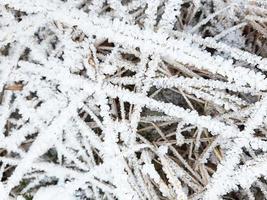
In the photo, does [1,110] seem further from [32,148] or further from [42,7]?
[42,7]

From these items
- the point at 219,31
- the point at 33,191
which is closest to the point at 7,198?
the point at 33,191

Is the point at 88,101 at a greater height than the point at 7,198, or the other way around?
the point at 88,101

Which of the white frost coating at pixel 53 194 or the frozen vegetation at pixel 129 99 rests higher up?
the frozen vegetation at pixel 129 99

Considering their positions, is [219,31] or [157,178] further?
[219,31]

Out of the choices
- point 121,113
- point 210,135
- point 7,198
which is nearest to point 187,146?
point 210,135

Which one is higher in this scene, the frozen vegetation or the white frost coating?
the frozen vegetation

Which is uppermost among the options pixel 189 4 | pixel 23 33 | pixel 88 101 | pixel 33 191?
pixel 189 4

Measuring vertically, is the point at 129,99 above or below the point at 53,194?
above
